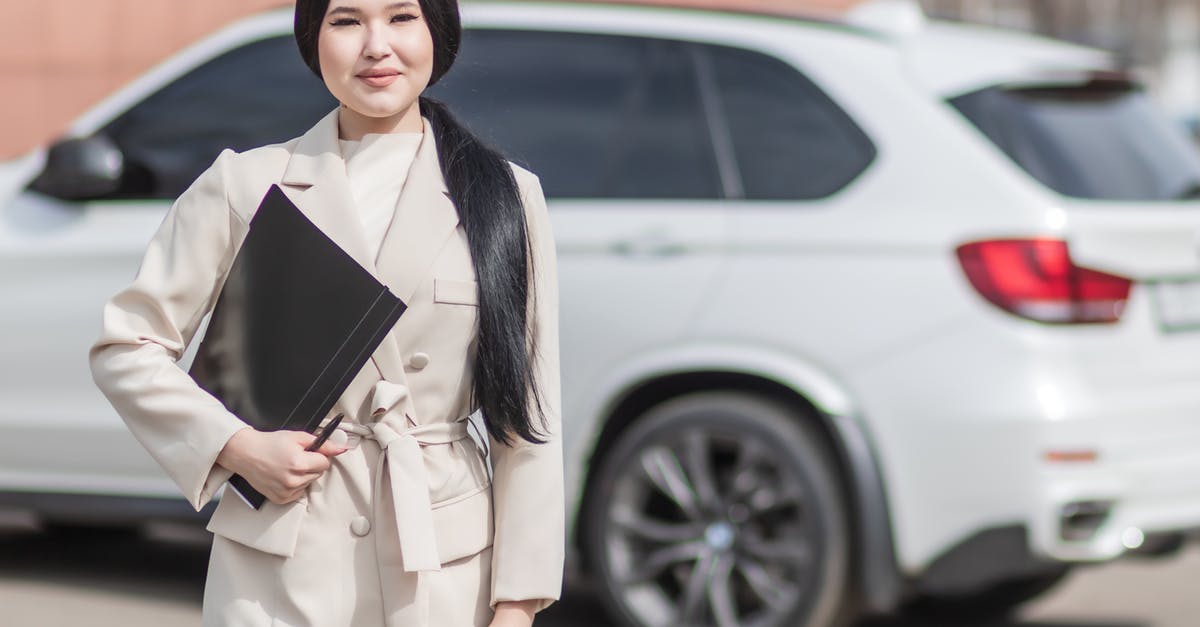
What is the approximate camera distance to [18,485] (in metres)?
5.75

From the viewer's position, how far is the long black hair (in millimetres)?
2303

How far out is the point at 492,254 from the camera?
91.0 inches

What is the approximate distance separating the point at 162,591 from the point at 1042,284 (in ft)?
10.2

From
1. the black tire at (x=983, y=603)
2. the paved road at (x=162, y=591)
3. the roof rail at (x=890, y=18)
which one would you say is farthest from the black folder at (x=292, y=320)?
the black tire at (x=983, y=603)

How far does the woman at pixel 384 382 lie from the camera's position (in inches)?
88.4

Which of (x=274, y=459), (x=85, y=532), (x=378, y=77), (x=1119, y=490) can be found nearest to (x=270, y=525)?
(x=274, y=459)

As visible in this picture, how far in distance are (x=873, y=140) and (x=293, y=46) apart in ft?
5.74

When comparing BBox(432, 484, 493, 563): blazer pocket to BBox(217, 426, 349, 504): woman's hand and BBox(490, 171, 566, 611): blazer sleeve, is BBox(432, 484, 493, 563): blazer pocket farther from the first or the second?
BBox(217, 426, 349, 504): woman's hand

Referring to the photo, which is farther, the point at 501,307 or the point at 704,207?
the point at 704,207

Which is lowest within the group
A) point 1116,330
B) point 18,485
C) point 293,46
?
point 18,485

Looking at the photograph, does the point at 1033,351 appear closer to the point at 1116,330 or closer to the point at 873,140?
the point at 1116,330

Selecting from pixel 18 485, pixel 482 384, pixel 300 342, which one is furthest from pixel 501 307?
pixel 18 485

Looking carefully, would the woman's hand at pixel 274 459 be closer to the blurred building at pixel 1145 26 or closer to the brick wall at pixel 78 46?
the brick wall at pixel 78 46

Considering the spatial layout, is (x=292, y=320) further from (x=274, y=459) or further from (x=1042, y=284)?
(x=1042, y=284)
